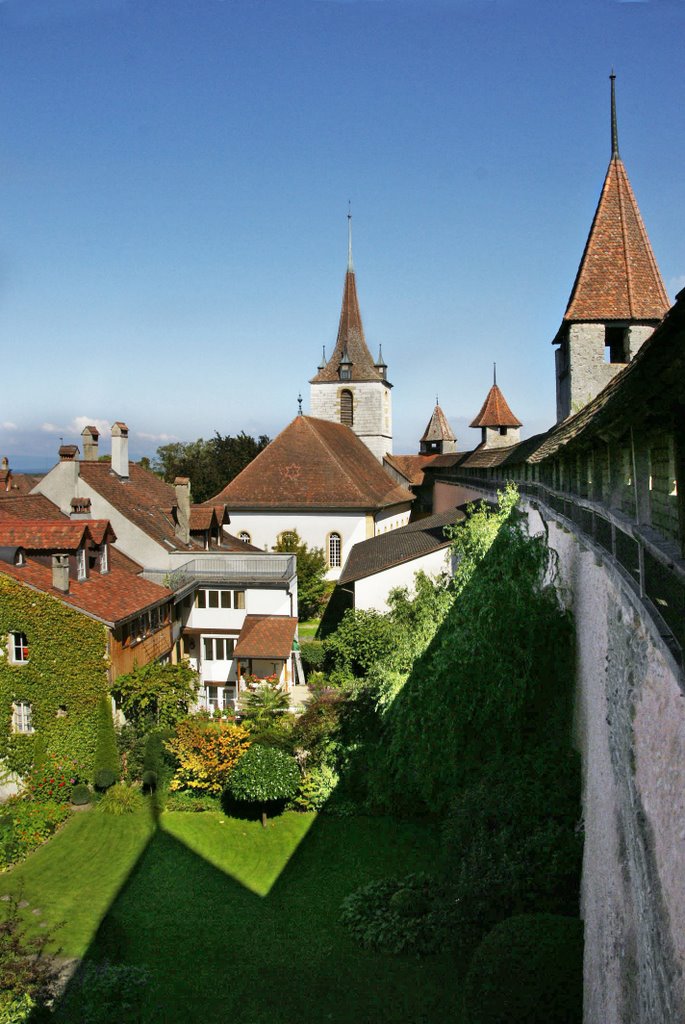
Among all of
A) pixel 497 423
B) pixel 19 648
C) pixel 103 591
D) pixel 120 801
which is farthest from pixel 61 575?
pixel 497 423

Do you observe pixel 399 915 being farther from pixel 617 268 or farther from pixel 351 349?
pixel 351 349

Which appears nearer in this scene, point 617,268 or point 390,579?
point 617,268

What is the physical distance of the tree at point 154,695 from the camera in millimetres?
19750

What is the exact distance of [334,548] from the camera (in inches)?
1612

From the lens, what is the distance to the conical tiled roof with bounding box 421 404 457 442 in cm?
6594

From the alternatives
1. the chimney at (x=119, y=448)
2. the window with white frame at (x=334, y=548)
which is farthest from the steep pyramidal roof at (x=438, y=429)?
the chimney at (x=119, y=448)

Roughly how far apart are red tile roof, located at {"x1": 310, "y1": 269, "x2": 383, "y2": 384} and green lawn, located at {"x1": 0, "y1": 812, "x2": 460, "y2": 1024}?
140 feet

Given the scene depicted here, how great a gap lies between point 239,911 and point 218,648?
12090 mm

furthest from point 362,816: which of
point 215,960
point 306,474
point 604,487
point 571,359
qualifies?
point 306,474

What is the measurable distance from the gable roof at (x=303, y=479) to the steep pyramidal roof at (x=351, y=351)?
37.4 ft

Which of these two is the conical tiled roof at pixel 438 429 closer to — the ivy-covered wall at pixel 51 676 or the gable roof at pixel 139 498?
the gable roof at pixel 139 498

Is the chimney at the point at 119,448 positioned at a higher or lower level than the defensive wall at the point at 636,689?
higher

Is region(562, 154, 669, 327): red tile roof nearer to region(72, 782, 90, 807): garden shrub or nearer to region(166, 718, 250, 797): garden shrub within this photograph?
region(166, 718, 250, 797): garden shrub

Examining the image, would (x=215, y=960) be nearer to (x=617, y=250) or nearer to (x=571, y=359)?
(x=571, y=359)
